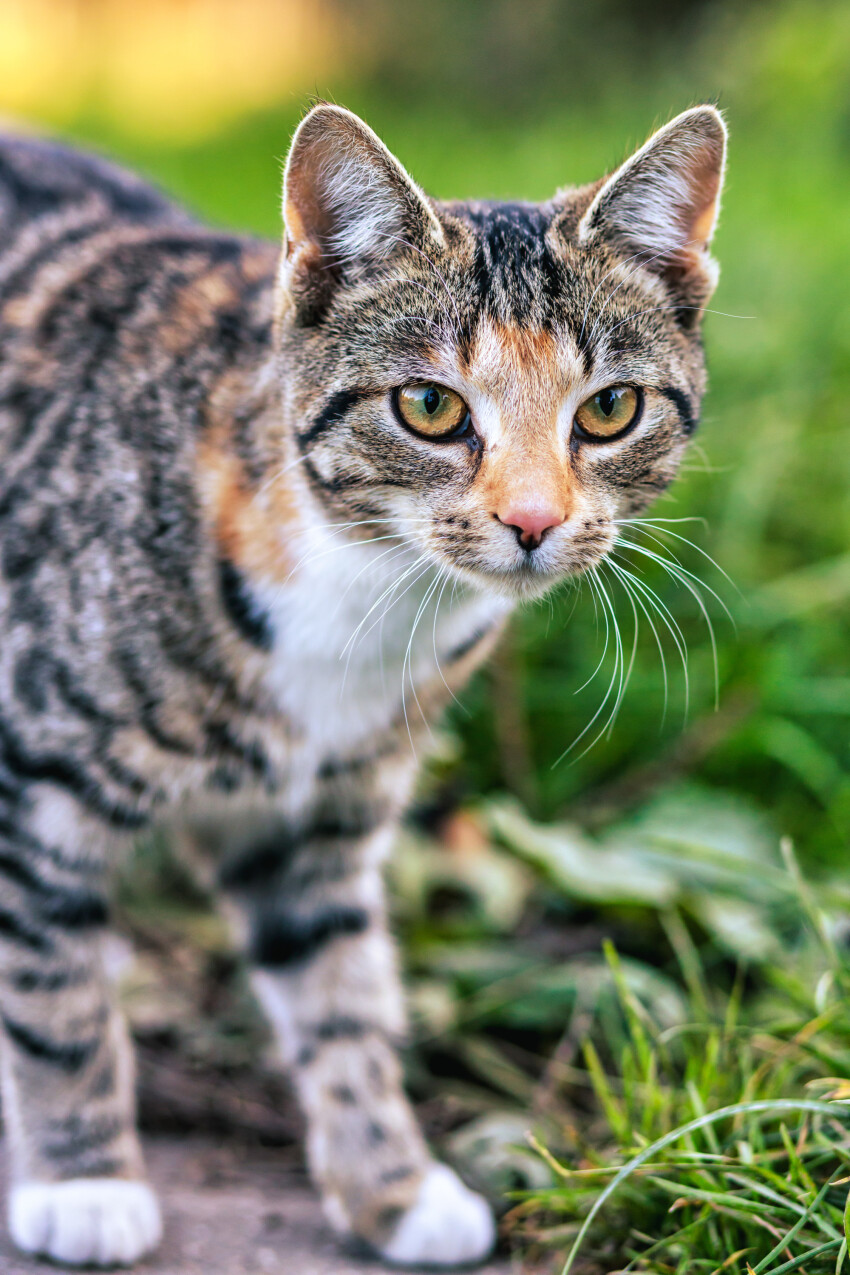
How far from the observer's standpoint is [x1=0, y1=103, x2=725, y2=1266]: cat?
168 cm

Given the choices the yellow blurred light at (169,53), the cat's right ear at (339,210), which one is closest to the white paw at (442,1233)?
the cat's right ear at (339,210)

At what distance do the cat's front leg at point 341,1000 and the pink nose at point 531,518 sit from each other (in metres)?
0.75

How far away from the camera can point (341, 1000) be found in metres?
2.22

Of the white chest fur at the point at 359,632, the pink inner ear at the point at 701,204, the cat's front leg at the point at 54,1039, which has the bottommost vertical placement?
the cat's front leg at the point at 54,1039

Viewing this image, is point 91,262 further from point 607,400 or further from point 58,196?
point 607,400

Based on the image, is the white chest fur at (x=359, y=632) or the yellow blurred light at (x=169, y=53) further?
the yellow blurred light at (x=169, y=53)

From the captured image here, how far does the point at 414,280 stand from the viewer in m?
1.73

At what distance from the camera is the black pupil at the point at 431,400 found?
5.50 ft

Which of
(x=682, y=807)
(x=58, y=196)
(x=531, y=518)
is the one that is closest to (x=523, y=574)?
(x=531, y=518)

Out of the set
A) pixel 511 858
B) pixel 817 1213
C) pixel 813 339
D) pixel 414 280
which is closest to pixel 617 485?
pixel 414 280

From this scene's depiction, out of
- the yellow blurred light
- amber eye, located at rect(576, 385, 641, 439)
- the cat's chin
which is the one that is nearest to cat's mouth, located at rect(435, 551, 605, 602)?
the cat's chin

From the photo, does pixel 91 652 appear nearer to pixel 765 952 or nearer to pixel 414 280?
pixel 414 280

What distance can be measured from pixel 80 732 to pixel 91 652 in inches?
4.8

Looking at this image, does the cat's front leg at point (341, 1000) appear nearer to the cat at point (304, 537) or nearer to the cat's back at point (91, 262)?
the cat at point (304, 537)
